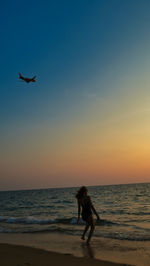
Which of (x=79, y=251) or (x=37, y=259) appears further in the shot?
(x=79, y=251)

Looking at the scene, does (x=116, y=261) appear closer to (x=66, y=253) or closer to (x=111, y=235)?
(x=66, y=253)

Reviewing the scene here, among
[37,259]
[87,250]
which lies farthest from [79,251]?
[37,259]

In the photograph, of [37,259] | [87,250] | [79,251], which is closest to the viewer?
[37,259]

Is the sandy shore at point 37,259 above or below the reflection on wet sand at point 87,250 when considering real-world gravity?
above

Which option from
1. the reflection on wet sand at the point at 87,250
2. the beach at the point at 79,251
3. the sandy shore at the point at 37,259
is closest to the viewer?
the sandy shore at the point at 37,259

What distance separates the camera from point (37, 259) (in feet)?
22.2

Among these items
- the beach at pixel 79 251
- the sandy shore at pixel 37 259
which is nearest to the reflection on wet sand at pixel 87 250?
the beach at pixel 79 251

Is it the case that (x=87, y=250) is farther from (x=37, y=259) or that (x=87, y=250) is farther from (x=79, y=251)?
(x=37, y=259)

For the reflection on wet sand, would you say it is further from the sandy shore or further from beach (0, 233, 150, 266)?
the sandy shore

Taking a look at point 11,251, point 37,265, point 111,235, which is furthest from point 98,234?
point 37,265

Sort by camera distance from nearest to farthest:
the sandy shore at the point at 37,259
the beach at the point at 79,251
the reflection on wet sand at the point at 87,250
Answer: the sandy shore at the point at 37,259 < the beach at the point at 79,251 < the reflection on wet sand at the point at 87,250

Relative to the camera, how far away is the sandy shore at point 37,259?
6.32 meters

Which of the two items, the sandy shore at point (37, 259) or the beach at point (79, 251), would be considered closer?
the sandy shore at point (37, 259)

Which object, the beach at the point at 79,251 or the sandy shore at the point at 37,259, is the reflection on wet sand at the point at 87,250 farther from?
the sandy shore at the point at 37,259
